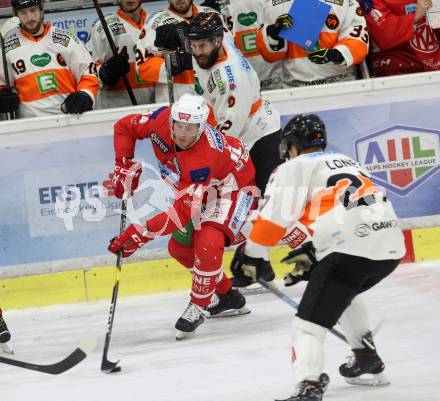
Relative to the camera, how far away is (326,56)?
6.09 m

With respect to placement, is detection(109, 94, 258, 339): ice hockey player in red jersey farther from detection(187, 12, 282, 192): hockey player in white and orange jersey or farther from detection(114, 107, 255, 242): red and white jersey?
detection(187, 12, 282, 192): hockey player in white and orange jersey

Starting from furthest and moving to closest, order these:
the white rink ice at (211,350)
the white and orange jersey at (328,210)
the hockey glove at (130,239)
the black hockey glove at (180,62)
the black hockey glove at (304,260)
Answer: the black hockey glove at (180,62) < the hockey glove at (130,239) < the white rink ice at (211,350) < the black hockey glove at (304,260) < the white and orange jersey at (328,210)

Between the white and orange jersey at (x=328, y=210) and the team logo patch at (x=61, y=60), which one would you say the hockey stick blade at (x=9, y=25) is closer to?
the team logo patch at (x=61, y=60)

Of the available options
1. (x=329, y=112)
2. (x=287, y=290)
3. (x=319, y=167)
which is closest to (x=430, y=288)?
(x=287, y=290)

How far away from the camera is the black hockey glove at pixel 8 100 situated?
5977 millimetres

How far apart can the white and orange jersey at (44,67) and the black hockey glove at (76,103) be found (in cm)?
13

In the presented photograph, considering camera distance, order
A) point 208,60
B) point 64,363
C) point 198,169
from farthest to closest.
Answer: point 208,60
point 198,169
point 64,363

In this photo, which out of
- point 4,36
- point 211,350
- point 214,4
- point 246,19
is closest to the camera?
point 211,350

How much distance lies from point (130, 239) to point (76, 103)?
116 cm

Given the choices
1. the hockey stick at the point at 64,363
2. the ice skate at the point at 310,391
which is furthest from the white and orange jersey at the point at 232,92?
the ice skate at the point at 310,391

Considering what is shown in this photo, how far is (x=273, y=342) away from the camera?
4.88 meters

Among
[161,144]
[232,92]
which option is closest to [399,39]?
[232,92]

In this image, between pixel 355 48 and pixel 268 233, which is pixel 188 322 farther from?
pixel 355 48

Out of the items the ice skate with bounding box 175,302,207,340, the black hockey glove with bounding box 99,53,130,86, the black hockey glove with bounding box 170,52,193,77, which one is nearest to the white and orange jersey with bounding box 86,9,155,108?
the black hockey glove with bounding box 99,53,130,86
